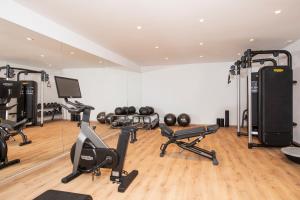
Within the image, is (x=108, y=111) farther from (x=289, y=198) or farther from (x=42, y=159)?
(x=289, y=198)

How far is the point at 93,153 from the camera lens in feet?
8.13

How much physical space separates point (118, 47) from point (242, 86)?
448 cm

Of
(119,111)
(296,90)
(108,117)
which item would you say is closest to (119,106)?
(119,111)

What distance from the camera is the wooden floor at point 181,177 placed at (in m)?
2.13

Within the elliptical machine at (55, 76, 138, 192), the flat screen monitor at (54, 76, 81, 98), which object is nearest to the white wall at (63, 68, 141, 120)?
the flat screen monitor at (54, 76, 81, 98)

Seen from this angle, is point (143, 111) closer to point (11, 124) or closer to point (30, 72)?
point (30, 72)

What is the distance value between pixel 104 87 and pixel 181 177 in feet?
8.52

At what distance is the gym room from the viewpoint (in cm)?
236

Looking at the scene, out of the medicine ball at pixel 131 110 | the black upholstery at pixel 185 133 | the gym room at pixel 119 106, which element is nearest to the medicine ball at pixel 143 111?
the medicine ball at pixel 131 110

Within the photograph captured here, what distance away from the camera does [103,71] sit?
4.48 m

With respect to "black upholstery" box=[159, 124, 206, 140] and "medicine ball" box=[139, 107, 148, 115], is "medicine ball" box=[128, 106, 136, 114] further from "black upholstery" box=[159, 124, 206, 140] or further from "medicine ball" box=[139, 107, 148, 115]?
"black upholstery" box=[159, 124, 206, 140]

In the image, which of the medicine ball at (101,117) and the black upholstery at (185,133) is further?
the medicine ball at (101,117)

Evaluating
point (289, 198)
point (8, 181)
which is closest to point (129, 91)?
point (8, 181)

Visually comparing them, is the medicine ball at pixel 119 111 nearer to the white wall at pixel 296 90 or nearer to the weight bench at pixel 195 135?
the weight bench at pixel 195 135
